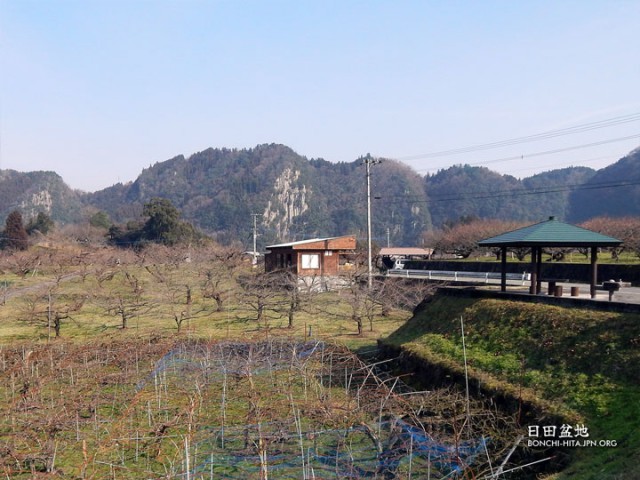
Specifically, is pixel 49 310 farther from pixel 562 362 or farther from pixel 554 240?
pixel 562 362

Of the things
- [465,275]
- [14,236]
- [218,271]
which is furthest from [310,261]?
[14,236]

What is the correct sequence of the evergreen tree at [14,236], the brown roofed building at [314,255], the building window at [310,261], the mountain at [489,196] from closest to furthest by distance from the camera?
the brown roofed building at [314,255] → the building window at [310,261] → the evergreen tree at [14,236] → the mountain at [489,196]

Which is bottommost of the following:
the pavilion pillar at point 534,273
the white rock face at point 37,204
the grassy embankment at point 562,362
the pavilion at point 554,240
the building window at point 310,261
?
the grassy embankment at point 562,362

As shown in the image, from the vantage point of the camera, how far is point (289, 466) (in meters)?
8.85

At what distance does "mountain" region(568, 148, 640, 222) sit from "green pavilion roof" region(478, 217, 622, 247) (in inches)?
2655

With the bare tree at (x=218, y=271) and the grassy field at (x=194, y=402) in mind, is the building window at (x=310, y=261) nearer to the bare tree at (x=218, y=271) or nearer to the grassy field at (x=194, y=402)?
the bare tree at (x=218, y=271)

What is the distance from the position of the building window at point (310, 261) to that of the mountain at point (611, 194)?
185 feet

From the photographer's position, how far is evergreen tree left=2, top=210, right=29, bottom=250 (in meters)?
48.5

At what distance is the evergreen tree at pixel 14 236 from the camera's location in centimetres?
4853

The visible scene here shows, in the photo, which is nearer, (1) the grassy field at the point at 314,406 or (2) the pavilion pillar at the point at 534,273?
(1) the grassy field at the point at 314,406

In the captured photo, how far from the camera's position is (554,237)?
14.9m

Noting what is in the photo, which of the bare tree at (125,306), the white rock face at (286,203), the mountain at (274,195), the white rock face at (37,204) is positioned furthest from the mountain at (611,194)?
the white rock face at (37,204)

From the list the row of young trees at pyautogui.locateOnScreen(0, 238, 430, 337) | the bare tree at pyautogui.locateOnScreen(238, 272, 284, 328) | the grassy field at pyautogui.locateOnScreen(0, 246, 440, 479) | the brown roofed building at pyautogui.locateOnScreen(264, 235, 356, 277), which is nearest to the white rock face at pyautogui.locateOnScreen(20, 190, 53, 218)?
the row of young trees at pyautogui.locateOnScreen(0, 238, 430, 337)

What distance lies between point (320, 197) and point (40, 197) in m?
53.2
